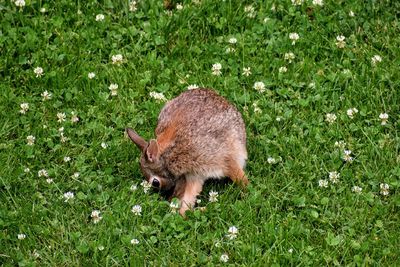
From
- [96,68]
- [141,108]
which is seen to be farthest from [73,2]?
[141,108]

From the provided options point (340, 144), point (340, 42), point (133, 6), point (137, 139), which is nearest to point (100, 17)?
point (133, 6)

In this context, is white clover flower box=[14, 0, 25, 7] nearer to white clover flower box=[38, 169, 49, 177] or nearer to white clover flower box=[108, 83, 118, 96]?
white clover flower box=[108, 83, 118, 96]

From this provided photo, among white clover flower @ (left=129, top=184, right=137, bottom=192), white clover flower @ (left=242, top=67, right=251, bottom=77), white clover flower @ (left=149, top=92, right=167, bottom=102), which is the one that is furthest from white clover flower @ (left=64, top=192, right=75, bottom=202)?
white clover flower @ (left=242, top=67, right=251, bottom=77)

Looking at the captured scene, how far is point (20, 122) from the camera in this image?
8.31 metres

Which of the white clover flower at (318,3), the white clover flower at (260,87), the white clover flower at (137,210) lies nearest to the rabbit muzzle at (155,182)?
the white clover flower at (137,210)

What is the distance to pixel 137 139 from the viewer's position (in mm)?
7566

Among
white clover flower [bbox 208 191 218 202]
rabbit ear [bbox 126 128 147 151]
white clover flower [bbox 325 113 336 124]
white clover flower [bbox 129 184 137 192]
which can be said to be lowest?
white clover flower [bbox 208 191 218 202]

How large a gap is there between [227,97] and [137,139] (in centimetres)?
141

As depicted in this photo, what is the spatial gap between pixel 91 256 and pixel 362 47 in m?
3.85

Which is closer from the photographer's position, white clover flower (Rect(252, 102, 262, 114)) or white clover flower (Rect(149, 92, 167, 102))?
white clover flower (Rect(252, 102, 262, 114))

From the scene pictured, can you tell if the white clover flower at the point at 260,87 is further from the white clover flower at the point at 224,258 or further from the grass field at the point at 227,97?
the white clover flower at the point at 224,258

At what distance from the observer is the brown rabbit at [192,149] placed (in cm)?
747

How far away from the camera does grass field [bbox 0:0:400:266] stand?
7.10 meters

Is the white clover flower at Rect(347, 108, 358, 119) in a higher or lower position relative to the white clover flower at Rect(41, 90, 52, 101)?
higher
